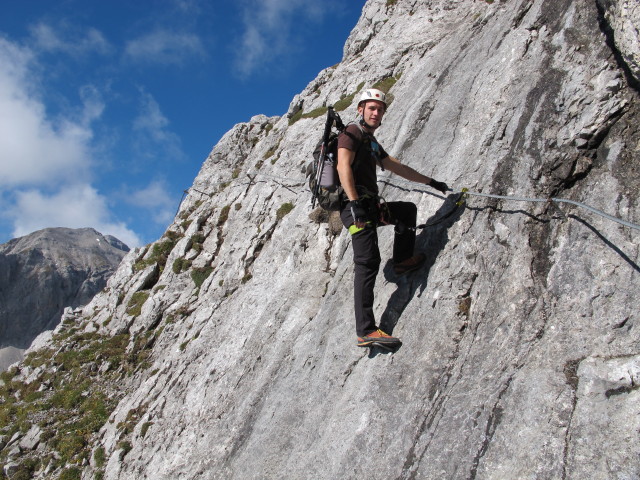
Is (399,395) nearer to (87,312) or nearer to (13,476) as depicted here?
(13,476)

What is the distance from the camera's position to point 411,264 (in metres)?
8.34

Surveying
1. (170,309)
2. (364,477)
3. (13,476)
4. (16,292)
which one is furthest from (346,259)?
(16,292)

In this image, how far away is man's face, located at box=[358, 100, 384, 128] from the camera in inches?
308

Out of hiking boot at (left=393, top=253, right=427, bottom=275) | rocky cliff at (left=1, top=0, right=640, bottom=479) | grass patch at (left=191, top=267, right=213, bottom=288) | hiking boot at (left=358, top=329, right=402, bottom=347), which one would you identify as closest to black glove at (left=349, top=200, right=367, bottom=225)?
hiking boot at (left=393, top=253, right=427, bottom=275)

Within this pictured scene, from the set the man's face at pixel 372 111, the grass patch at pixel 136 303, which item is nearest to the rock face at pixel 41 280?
the grass patch at pixel 136 303

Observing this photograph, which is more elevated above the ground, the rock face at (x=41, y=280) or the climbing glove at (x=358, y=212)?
the rock face at (x=41, y=280)

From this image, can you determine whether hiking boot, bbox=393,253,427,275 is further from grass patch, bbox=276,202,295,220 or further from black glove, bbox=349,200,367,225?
grass patch, bbox=276,202,295,220

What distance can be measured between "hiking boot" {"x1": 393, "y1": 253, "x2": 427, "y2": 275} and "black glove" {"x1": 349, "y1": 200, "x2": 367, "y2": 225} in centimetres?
152

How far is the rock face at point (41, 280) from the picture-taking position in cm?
11056

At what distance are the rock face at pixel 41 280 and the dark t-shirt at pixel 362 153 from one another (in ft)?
397

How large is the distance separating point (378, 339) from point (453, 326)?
1.36m

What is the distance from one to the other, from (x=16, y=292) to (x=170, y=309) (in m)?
122

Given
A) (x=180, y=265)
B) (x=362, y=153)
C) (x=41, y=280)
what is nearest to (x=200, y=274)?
(x=180, y=265)

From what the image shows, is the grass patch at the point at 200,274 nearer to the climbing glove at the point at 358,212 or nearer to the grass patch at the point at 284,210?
the grass patch at the point at 284,210
